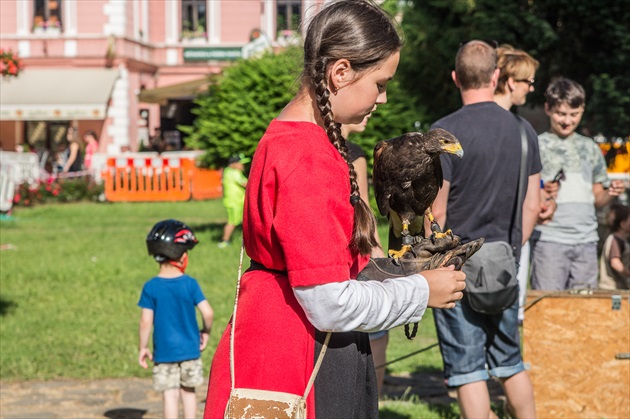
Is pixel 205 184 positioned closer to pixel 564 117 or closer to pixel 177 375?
pixel 564 117

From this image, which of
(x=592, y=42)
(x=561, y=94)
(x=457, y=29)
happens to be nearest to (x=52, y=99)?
(x=457, y=29)

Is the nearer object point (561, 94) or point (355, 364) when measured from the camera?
point (355, 364)

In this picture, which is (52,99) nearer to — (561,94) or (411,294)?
(561,94)

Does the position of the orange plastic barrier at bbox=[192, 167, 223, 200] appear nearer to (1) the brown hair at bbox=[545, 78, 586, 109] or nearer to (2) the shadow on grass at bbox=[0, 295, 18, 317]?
(2) the shadow on grass at bbox=[0, 295, 18, 317]

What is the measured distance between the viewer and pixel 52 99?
3375 centimetres

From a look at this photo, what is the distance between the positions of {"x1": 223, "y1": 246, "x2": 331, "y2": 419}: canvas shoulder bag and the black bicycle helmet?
2969mm

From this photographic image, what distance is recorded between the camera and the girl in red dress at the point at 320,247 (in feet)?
8.42

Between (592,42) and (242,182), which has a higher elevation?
(592,42)

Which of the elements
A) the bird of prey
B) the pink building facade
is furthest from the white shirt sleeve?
the pink building facade

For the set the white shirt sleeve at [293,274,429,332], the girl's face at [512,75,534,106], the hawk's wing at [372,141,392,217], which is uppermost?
the girl's face at [512,75,534,106]

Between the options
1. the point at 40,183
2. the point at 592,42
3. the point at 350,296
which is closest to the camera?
the point at 350,296

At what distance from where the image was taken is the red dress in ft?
8.38

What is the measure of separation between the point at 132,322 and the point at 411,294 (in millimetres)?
7018

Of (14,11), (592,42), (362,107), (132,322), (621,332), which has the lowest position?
(132,322)
